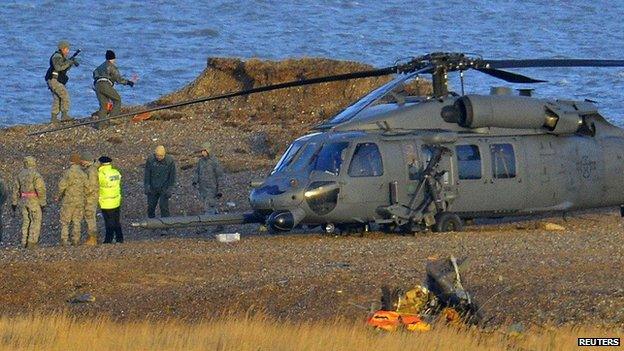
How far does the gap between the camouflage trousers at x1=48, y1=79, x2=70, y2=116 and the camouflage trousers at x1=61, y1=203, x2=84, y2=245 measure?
11.5 meters

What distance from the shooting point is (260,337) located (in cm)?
1275

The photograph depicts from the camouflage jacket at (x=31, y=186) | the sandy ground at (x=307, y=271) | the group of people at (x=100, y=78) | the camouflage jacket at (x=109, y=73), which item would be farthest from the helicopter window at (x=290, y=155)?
the camouflage jacket at (x=109, y=73)

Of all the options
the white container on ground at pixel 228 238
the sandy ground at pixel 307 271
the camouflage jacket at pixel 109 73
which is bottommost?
the sandy ground at pixel 307 271

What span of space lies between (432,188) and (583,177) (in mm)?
2747

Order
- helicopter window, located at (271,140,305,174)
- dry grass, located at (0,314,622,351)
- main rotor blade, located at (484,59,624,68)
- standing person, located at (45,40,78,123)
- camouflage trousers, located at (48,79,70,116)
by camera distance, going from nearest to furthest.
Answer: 1. dry grass, located at (0,314,622,351)
2. main rotor blade, located at (484,59,624,68)
3. helicopter window, located at (271,140,305,174)
4. standing person, located at (45,40,78,123)
5. camouflage trousers, located at (48,79,70,116)

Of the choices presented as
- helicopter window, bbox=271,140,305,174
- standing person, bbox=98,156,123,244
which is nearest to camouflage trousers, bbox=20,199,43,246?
standing person, bbox=98,156,123,244

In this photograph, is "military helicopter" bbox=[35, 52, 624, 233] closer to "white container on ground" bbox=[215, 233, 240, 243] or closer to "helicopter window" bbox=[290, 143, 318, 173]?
"helicopter window" bbox=[290, 143, 318, 173]

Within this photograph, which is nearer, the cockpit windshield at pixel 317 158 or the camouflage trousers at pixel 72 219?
the cockpit windshield at pixel 317 158

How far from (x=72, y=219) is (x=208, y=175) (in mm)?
2979

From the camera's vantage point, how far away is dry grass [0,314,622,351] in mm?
12328

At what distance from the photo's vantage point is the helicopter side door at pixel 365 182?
20.7 meters

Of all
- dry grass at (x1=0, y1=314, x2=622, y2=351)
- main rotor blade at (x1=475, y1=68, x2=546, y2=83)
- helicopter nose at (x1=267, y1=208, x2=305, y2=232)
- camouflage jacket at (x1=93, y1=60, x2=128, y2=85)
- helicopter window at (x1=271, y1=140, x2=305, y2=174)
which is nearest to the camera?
dry grass at (x1=0, y1=314, x2=622, y2=351)

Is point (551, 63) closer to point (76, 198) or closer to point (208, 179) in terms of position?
point (208, 179)

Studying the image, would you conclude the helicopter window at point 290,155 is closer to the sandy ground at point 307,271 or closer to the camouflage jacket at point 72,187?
the sandy ground at point 307,271
